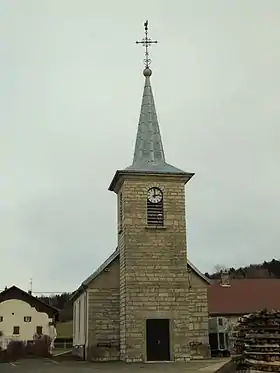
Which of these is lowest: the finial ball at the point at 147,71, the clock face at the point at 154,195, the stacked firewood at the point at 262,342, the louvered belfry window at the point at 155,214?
the stacked firewood at the point at 262,342

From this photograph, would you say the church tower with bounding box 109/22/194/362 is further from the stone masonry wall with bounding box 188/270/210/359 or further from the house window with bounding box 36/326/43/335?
the house window with bounding box 36/326/43/335

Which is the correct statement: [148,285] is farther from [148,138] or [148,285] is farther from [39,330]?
[39,330]

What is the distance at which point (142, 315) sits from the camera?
30.0 metres

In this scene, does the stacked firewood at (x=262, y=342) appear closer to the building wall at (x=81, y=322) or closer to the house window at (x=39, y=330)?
the building wall at (x=81, y=322)

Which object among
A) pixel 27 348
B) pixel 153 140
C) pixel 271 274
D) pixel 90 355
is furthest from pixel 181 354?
pixel 271 274

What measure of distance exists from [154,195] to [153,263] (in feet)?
12.4

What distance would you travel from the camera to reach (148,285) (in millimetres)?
30438

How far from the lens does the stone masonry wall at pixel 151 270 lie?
2992 centimetres

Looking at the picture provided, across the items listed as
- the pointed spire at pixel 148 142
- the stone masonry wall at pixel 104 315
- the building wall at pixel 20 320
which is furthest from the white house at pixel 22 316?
the pointed spire at pixel 148 142

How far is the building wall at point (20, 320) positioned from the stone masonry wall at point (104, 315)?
2004 cm

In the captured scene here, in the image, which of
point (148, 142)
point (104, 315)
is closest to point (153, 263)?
point (104, 315)

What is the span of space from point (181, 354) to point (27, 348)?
19.8m

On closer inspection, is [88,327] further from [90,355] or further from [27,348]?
[27,348]

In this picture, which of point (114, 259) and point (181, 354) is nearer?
point (181, 354)
